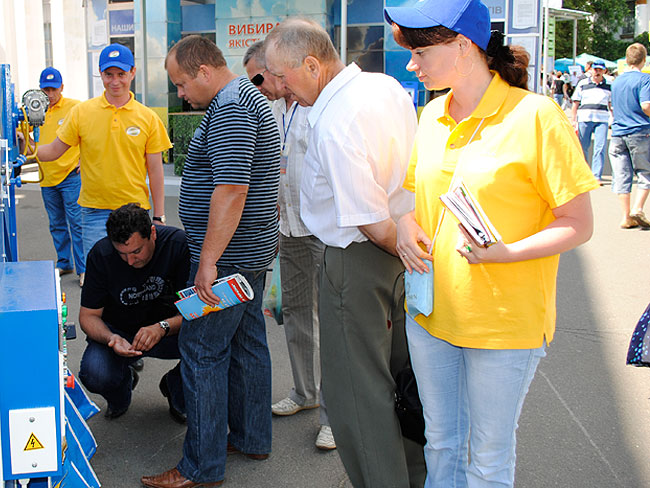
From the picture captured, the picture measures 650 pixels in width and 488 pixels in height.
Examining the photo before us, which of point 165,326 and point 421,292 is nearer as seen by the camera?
point 421,292

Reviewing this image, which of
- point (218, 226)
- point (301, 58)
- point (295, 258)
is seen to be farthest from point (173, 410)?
point (301, 58)

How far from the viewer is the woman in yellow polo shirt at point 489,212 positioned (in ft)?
6.49

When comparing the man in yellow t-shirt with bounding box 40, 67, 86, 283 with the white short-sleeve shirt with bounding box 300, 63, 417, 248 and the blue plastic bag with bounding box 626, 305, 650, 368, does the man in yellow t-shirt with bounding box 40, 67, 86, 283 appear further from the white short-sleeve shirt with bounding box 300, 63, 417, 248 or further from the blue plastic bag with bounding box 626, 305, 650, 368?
the blue plastic bag with bounding box 626, 305, 650, 368

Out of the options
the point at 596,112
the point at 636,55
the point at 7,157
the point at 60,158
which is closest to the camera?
the point at 7,157

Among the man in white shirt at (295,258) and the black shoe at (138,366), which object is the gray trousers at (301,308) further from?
the black shoe at (138,366)

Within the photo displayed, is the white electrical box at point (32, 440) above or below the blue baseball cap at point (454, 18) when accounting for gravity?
below

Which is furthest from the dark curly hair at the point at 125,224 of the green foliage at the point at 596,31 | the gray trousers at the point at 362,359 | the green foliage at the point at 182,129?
the green foliage at the point at 596,31

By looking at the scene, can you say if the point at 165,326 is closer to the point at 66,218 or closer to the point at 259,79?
the point at 259,79

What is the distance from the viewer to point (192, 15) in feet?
46.0

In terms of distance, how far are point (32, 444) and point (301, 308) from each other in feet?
6.48

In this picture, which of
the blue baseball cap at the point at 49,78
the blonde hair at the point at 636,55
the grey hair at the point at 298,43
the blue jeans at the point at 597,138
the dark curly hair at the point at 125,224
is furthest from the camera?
the blue jeans at the point at 597,138

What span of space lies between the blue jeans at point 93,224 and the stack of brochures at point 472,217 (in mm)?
3705

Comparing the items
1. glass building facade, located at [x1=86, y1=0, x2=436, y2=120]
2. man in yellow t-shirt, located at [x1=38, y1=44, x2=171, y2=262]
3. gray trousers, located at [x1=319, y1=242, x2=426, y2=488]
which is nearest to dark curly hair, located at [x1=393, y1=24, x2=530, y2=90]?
gray trousers, located at [x1=319, y1=242, x2=426, y2=488]

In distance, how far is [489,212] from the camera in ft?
6.70
